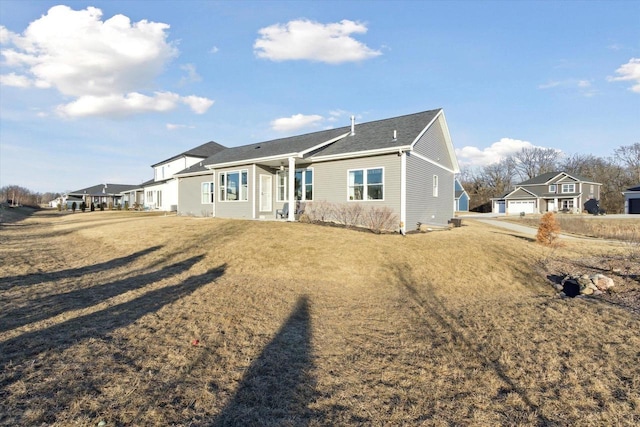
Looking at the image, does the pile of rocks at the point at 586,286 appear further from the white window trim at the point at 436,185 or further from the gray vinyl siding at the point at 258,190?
the gray vinyl siding at the point at 258,190

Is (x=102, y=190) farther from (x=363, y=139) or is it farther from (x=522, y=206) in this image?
(x=522, y=206)

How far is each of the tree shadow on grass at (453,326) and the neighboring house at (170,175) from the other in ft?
99.8

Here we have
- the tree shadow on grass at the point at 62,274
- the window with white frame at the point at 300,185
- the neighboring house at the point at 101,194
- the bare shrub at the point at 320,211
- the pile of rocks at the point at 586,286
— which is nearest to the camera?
the tree shadow on grass at the point at 62,274

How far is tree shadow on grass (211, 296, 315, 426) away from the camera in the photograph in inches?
120

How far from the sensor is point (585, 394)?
355 cm

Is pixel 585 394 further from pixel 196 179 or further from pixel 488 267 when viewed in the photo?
pixel 196 179

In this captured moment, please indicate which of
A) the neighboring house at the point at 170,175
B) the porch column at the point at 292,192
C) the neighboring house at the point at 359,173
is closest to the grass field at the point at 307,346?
the neighboring house at the point at 359,173

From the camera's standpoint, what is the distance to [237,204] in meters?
19.9

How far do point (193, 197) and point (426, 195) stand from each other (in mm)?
16620

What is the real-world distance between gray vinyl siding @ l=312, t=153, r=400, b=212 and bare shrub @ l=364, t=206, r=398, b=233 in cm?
22

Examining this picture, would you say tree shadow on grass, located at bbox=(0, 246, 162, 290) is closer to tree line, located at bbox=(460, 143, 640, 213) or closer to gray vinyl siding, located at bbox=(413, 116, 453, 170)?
gray vinyl siding, located at bbox=(413, 116, 453, 170)

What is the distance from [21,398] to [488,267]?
10.3 meters

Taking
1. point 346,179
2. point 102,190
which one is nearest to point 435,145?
point 346,179

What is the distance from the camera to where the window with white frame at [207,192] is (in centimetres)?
2386
